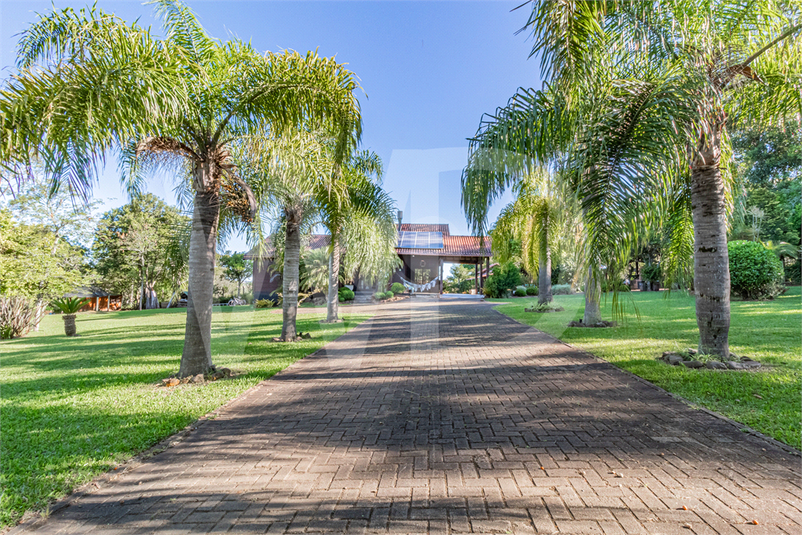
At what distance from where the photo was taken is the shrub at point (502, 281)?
29.7 meters

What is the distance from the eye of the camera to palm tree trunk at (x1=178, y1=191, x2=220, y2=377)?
612 centimetres

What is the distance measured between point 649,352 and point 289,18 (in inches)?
359

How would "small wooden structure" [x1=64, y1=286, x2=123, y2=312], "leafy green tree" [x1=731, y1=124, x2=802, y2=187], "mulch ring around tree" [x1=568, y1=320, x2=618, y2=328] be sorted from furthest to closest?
1. "small wooden structure" [x1=64, y1=286, x2=123, y2=312]
2. "leafy green tree" [x1=731, y1=124, x2=802, y2=187]
3. "mulch ring around tree" [x1=568, y1=320, x2=618, y2=328]

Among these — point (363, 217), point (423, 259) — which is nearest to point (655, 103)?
point (363, 217)

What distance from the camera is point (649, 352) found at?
7.20m

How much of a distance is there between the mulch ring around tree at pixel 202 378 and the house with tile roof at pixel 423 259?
22522mm

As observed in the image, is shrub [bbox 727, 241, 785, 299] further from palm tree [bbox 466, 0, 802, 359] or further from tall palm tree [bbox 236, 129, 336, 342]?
tall palm tree [bbox 236, 129, 336, 342]

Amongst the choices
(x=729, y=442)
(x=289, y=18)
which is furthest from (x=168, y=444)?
(x=289, y=18)

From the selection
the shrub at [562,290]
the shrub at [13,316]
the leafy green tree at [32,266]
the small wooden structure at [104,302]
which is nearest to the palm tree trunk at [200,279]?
the leafy green tree at [32,266]

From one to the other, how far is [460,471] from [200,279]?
4939 mm

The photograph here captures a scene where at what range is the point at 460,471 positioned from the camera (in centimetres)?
299

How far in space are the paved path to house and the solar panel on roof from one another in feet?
82.6

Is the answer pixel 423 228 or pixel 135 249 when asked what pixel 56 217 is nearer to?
pixel 135 249

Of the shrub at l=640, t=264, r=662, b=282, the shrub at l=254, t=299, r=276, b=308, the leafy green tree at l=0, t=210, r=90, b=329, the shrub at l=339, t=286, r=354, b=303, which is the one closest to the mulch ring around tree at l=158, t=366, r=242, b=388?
the leafy green tree at l=0, t=210, r=90, b=329
